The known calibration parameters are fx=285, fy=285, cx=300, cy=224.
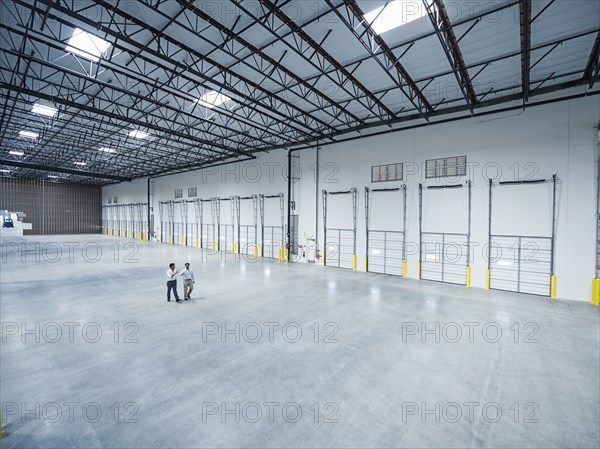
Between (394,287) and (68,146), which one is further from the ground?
(68,146)

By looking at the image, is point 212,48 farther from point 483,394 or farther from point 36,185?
point 36,185

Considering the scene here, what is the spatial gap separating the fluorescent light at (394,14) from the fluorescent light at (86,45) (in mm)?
9104

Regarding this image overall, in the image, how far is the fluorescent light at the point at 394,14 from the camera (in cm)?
820

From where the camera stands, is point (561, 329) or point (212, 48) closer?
point (561, 329)

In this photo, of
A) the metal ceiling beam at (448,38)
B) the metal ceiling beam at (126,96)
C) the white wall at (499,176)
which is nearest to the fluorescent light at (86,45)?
the metal ceiling beam at (126,96)

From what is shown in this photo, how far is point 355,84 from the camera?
12781 millimetres

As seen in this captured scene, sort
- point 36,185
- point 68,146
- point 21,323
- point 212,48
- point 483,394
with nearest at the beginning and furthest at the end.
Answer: point 483,394, point 21,323, point 212,48, point 68,146, point 36,185

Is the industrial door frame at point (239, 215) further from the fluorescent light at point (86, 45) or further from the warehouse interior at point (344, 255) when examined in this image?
the fluorescent light at point (86, 45)

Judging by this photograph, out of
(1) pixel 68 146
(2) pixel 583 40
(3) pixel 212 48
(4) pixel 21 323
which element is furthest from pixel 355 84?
(1) pixel 68 146

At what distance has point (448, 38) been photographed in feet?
31.2

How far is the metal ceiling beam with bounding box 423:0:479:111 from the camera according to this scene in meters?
8.11

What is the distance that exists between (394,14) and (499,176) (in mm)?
9377

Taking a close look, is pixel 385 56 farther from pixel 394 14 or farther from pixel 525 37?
pixel 525 37

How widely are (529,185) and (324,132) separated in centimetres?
1187
